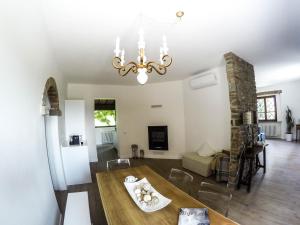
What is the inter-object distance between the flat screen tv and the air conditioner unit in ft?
6.14

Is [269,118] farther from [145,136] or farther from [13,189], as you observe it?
[13,189]

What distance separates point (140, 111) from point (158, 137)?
1.18 m

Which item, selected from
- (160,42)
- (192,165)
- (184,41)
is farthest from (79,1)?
(192,165)

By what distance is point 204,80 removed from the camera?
15.4ft

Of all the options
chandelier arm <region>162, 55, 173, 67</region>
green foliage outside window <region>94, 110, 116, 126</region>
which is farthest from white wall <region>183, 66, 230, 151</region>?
green foliage outside window <region>94, 110, 116, 126</region>

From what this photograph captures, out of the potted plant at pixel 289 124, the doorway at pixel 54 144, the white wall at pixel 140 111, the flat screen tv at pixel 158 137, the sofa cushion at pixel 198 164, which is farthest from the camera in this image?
the potted plant at pixel 289 124

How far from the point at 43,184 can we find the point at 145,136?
14.9ft

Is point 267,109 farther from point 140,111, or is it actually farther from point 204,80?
point 140,111

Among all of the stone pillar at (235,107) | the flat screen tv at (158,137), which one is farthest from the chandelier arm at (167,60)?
the flat screen tv at (158,137)

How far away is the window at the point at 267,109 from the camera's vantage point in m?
8.82

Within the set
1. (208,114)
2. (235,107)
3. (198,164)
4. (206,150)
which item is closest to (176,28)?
(235,107)

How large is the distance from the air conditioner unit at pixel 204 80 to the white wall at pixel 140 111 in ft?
3.00

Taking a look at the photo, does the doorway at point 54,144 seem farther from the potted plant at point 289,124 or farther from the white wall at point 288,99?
the white wall at point 288,99

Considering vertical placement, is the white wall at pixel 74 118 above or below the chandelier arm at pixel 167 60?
below
